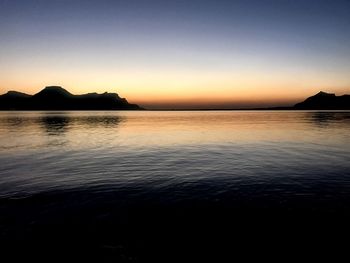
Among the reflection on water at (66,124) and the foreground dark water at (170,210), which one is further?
the reflection on water at (66,124)

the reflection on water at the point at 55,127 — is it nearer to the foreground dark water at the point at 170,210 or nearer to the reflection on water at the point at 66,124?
the reflection on water at the point at 66,124

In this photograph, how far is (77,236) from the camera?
9.30 m

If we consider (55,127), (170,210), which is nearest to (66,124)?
(55,127)

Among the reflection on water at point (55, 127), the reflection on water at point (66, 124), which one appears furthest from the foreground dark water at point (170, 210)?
the reflection on water at point (66, 124)

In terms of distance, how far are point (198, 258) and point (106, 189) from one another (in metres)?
8.29

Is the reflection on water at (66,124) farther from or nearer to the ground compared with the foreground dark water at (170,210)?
farther from the ground

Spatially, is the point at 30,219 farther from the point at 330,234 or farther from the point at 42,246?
the point at 330,234

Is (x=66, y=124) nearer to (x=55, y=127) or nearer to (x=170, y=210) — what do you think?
(x=55, y=127)

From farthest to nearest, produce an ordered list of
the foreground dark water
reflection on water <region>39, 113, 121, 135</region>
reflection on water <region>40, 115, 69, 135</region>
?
1. reflection on water <region>39, 113, 121, 135</region>
2. reflection on water <region>40, 115, 69, 135</region>
3. the foreground dark water

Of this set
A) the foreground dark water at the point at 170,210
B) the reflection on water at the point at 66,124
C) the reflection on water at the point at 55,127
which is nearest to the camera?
the foreground dark water at the point at 170,210

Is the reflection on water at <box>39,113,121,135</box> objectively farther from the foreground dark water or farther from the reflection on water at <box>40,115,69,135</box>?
the foreground dark water

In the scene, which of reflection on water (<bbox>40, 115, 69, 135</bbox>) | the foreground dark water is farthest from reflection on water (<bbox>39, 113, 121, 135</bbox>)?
the foreground dark water

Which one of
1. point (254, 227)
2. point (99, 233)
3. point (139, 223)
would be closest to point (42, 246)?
point (99, 233)

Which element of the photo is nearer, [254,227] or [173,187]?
[254,227]
